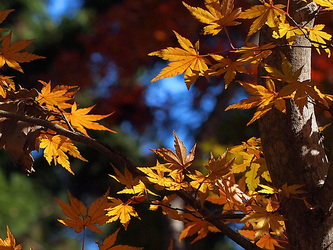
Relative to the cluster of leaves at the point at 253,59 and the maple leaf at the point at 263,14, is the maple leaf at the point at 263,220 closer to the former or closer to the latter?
the cluster of leaves at the point at 253,59

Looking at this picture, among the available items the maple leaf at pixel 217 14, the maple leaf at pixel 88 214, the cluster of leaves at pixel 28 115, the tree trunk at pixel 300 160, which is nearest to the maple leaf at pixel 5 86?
the cluster of leaves at pixel 28 115

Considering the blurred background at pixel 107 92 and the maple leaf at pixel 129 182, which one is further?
the blurred background at pixel 107 92

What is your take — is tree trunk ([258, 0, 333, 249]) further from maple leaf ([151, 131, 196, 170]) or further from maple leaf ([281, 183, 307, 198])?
maple leaf ([151, 131, 196, 170])

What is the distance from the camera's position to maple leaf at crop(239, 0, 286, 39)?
2.04ft

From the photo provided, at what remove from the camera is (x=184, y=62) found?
0.70 meters

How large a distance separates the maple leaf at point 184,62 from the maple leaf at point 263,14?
0.29 feet

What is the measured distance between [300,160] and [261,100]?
0.39ft

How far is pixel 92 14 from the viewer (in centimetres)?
554

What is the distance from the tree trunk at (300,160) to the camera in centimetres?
69

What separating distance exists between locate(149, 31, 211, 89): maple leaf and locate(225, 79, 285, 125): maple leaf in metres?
0.07

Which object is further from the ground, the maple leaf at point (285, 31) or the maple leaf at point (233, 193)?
the maple leaf at point (285, 31)

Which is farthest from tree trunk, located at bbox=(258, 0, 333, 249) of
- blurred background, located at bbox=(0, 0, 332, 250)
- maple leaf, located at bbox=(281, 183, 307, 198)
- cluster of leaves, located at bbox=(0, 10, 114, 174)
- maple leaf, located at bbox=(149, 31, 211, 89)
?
blurred background, located at bbox=(0, 0, 332, 250)

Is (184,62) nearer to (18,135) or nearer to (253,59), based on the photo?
(253,59)

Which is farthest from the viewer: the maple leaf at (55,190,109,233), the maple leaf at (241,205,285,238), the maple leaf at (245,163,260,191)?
the maple leaf at (245,163,260,191)
